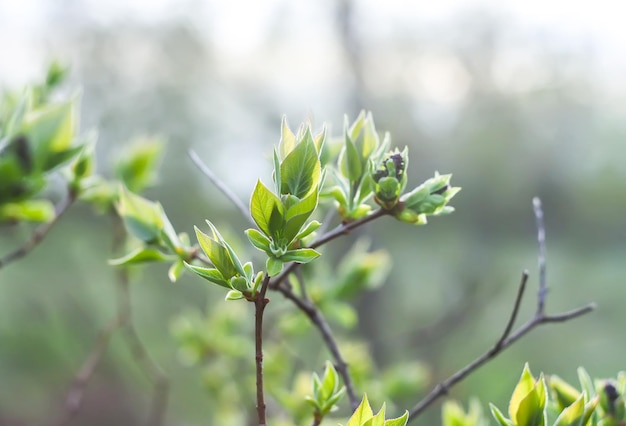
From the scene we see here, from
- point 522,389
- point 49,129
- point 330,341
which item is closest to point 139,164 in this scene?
point 49,129

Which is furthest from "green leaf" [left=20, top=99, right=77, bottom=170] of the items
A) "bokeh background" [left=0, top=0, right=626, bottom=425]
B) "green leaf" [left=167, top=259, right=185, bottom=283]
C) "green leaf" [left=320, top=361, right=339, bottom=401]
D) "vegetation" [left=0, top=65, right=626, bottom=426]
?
"bokeh background" [left=0, top=0, right=626, bottom=425]

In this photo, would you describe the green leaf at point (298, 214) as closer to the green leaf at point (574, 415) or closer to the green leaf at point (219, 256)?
the green leaf at point (219, 256)

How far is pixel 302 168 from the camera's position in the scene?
217 millimetres

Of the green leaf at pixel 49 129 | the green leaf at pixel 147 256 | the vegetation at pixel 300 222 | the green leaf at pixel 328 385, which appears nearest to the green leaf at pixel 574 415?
the vegetation at pixel 300 222

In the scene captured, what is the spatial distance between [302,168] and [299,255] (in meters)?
0.03

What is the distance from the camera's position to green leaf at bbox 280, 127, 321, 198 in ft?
0.70

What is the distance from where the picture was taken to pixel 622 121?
1435 millimetres

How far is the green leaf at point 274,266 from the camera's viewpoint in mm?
213

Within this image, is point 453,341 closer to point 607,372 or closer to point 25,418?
point 607,372

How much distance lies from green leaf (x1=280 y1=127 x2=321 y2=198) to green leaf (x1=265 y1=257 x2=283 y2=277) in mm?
28

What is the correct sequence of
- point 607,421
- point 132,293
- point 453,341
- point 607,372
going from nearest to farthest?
1. point 607,421
2. point 607,372
3. point 453,341
4. point 132,293

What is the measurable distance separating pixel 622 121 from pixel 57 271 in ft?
5.25

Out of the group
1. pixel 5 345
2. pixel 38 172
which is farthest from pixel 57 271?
pixel 38 172

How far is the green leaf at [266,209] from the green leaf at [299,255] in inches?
0.4
